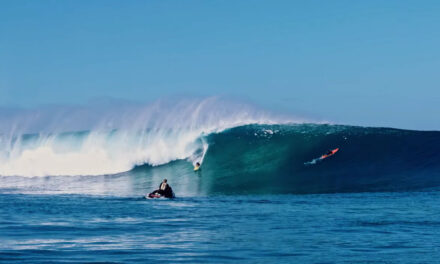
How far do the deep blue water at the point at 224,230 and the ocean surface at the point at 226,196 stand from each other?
0.03 meters

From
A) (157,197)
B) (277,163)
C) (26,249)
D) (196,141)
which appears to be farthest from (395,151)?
(26,249)

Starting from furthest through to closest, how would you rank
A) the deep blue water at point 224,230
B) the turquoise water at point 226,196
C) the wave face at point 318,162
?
1. the wave face at point 318,162
2. the turquoise water at point 226,196
3. the deep blue water at point 224,230

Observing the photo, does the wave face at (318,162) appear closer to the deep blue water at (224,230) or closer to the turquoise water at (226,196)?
the turquoise water at (226,196)

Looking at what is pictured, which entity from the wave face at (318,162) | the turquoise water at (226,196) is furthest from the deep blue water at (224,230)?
the wave face at (318,162)

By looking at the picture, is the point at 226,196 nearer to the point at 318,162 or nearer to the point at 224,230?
the point at 318,162


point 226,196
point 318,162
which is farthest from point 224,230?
point 318,162

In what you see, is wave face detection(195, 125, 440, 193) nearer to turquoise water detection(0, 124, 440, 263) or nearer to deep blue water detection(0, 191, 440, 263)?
turquoise water detection(0, 124, 440, 263)

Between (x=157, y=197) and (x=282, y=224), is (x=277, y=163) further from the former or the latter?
(x=282, y=224)

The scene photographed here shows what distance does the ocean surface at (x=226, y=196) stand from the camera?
10273mm

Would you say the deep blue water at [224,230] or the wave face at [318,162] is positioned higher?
the wave face at [318,162]

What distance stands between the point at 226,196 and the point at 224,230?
24.7 feet

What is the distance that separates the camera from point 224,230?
1227cm

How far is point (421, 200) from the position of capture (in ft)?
56.9

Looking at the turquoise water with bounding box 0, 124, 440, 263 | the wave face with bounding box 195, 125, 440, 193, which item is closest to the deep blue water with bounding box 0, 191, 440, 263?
the turquoise water with bounding box 0, 124, 440, 263
